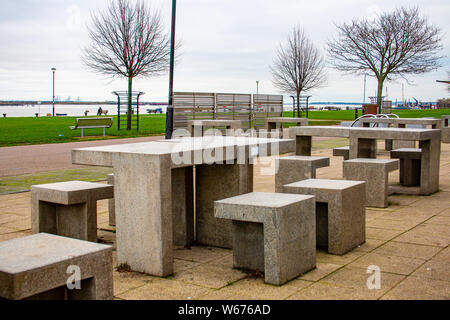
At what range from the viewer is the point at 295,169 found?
8609 millimetres

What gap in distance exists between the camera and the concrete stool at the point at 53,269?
3.14 metres

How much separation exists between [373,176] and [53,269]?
5.78 metres

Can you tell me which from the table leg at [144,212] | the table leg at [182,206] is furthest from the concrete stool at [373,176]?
the table leg at [144,212]

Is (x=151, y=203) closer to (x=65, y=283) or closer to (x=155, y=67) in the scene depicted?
(x=65, y=283)

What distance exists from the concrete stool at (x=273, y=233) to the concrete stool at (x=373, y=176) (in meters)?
3.25

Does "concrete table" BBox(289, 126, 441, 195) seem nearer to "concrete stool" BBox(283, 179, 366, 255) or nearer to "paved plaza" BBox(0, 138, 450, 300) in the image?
"paved plaza" BBox(0, 138, 450, 300)

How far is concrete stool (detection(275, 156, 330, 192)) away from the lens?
27.7 feet

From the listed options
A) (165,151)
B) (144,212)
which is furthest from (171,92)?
(144,212)

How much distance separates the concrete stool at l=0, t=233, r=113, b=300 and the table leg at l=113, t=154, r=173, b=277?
3.21 ft

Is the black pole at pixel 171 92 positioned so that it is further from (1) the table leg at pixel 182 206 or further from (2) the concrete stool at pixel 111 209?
(1) the table leg at pixel 182 206

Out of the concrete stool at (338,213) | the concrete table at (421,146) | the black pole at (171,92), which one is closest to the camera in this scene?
the concrete stool at (338,213)

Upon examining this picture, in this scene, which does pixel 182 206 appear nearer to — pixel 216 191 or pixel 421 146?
pixel 216 191
